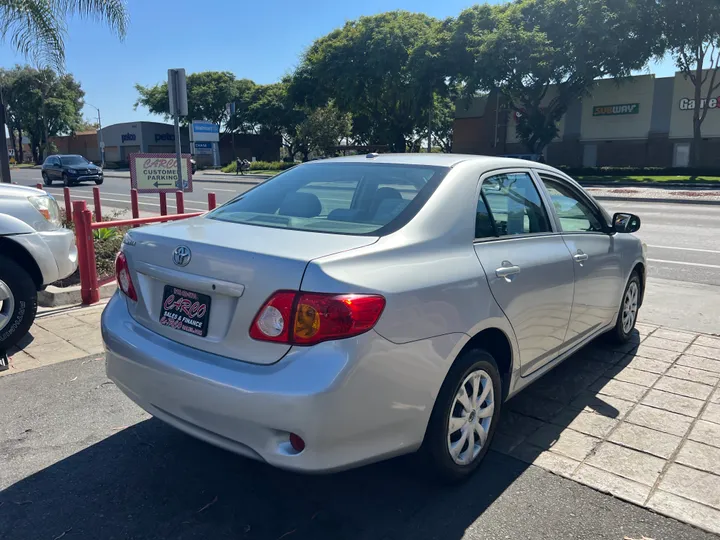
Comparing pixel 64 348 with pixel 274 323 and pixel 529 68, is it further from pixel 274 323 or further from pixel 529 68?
pixel 529 68

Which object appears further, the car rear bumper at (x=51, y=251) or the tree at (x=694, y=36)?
the tree at (x=694, y=36)

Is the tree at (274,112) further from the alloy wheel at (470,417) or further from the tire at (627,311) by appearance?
the alloy wheel at (470,417)

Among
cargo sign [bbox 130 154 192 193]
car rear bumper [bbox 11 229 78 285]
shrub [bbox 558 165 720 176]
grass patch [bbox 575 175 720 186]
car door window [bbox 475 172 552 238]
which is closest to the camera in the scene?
car door window [bbox 475 172 552 238]

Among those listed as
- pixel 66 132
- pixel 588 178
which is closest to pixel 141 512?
pixel 588 178

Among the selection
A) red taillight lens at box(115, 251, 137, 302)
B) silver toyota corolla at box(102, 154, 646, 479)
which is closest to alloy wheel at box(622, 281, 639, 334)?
silver toyota corolla at box(102, 154, 646, 479)

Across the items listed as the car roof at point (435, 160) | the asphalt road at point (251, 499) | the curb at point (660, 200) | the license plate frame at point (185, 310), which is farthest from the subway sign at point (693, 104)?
the license plate frame at point (185, 310)

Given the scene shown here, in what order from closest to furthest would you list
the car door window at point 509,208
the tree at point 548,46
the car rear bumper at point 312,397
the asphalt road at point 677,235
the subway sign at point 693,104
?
the car rear bumper at point 312,397 → the car door window at point 509,208 → the asphalt road at point 677,235 → the tree at point 548,46 → the subway sign at point 693,104

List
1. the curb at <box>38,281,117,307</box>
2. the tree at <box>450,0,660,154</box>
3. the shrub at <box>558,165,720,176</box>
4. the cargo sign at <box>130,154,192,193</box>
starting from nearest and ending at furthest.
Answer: the curb at <box>38,281,117,307</box> < the cargo sign at <box>130,154,192,193</box> < the shrub at <box>558,165,720,176</box> < the tree at <box>450,0,660,154</box>

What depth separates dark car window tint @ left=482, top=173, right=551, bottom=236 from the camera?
11.5ft

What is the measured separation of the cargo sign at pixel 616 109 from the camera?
4016 cm

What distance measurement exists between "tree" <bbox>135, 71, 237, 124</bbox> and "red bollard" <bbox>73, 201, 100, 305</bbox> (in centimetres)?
6070

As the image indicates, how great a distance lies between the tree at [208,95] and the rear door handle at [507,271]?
2544 inches

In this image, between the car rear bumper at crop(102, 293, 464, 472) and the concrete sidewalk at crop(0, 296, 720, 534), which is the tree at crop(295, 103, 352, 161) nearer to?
the concrete sidewalk at crop(0, 296, 720, 534)

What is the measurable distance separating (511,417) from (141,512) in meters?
2.31
